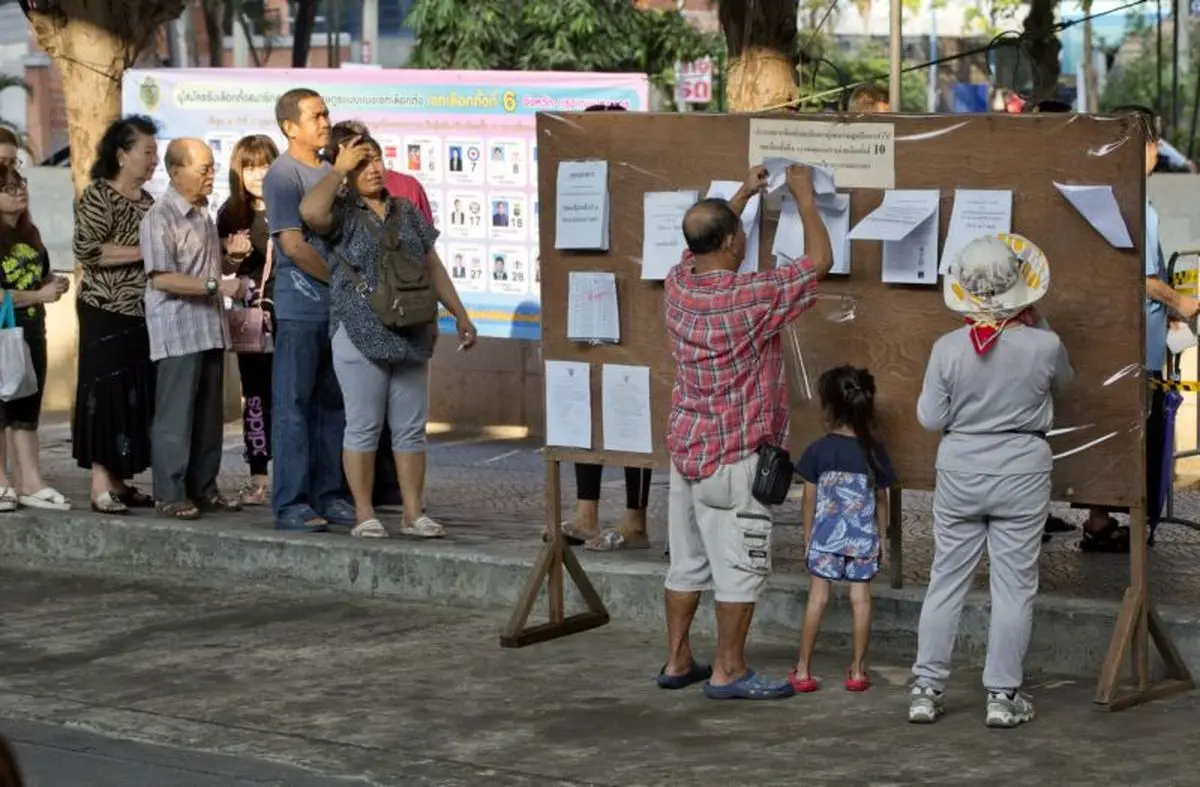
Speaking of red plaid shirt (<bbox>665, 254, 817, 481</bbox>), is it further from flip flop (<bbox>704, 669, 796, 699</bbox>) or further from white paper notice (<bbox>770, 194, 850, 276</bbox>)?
flip flop (<bbox>704, 669, 796, 699</bbox>)

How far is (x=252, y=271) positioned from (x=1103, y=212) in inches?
189

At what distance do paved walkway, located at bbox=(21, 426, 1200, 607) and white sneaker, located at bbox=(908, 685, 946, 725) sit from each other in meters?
1.23

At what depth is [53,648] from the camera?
28.6 ft

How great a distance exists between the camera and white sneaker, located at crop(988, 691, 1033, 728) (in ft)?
23.1

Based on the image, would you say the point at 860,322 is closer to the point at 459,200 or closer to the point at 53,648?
the point at 53,648

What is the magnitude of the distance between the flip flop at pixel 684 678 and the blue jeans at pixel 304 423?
2.80 metres

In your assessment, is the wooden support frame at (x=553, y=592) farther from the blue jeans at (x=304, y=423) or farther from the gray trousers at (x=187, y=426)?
the gray trousers at (x=187, y=426)

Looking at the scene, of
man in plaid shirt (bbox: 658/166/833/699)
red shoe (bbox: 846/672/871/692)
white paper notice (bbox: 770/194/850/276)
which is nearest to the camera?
man in plaid shirt (bbox: 658/166/833/699)

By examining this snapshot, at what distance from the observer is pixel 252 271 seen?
10766mm

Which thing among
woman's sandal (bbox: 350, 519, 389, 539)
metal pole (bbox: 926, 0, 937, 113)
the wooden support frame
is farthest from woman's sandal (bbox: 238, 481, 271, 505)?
metal pole (bbox: 926, 0, 937, 113)

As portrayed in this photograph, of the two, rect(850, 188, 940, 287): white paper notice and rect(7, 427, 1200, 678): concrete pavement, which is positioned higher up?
rect(850, 188, 940, 287): white paper notice

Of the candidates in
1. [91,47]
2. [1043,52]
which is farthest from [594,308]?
[1043,52]

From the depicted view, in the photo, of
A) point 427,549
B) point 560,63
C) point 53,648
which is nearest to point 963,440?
point 427,549

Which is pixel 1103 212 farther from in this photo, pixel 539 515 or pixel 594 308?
pixel 539 515
